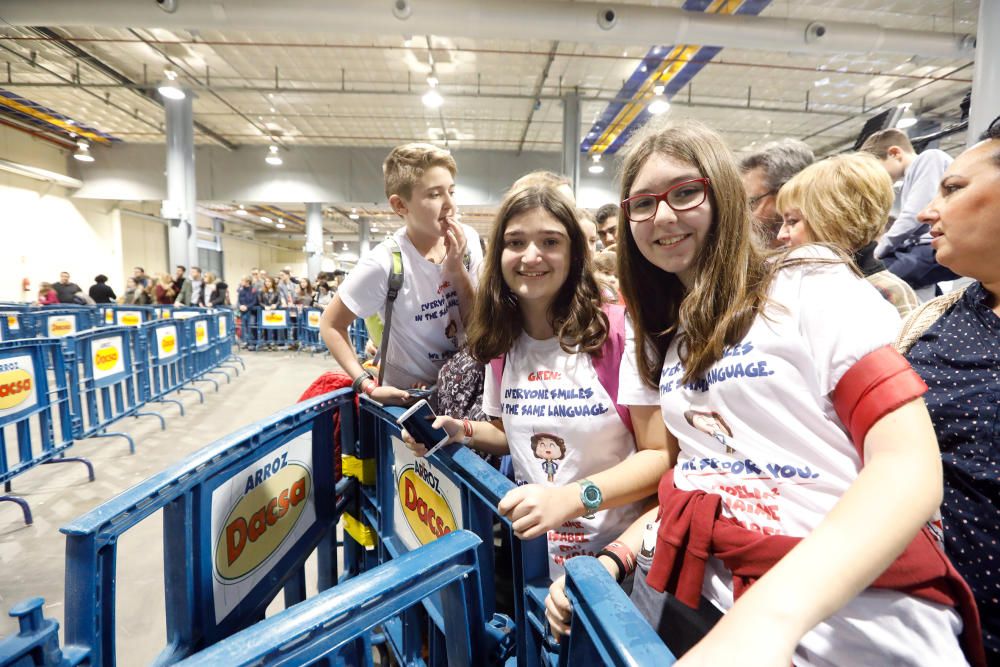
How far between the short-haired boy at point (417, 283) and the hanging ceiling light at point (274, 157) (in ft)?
40.8

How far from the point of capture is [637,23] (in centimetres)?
616

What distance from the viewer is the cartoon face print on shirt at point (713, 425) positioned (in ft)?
2.80

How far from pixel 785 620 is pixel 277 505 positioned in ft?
5.00

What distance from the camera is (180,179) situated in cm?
1052

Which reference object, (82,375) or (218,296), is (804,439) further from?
(218,296)

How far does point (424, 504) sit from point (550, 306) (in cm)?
76

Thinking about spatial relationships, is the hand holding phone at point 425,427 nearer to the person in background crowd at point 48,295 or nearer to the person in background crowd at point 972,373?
the person in background crowd at point 972,373

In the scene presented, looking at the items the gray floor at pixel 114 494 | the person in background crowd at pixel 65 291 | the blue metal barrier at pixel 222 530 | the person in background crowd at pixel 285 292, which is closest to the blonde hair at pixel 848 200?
the blue metal barrier at pixel 222 530

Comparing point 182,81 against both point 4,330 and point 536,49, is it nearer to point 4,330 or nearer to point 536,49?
point 4,330

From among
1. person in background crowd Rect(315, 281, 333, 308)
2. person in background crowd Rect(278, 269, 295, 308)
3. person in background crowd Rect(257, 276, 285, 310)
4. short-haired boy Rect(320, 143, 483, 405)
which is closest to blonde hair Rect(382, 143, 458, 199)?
short-haired boy Rect(320, 143, 483, 405)

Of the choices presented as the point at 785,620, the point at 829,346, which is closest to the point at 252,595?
the point at 785,620

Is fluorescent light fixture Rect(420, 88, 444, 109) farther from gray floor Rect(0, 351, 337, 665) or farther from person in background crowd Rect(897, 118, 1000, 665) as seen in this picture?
person in background crowd Rect(897, 118, 1000, 665)

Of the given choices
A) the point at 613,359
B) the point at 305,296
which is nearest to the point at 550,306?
the point at 613,359

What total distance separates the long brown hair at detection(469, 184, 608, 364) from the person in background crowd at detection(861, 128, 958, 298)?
155 cm
